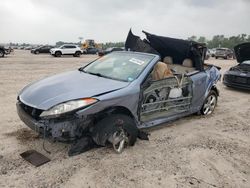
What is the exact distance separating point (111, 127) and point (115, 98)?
422mm

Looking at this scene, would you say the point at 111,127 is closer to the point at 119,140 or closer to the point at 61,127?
the point at 119,140

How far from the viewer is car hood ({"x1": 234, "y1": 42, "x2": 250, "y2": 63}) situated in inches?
393

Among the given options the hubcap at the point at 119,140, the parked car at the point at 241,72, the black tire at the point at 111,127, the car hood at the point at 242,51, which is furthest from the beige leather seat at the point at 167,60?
the car hood at the point at 242,51

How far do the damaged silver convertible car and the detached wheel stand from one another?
194 millimetres

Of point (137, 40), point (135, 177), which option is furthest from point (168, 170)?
point (137, 40)

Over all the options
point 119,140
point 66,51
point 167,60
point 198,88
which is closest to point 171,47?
point 167,60

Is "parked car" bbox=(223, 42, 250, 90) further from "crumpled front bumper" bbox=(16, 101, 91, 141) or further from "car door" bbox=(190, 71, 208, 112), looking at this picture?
"crumpled front bumper" bbox=(16, 101, 91, 141)

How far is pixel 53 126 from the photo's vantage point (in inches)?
136

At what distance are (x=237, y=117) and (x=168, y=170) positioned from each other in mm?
3536

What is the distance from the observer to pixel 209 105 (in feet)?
20.9

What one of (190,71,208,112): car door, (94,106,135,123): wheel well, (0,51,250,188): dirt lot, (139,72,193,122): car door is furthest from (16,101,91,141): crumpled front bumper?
(190,71,208,112): car door

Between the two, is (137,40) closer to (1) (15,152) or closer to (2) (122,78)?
(2) (122,78)

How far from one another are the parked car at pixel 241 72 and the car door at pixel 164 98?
5.30 m

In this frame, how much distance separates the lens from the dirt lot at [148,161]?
3.31 metres
